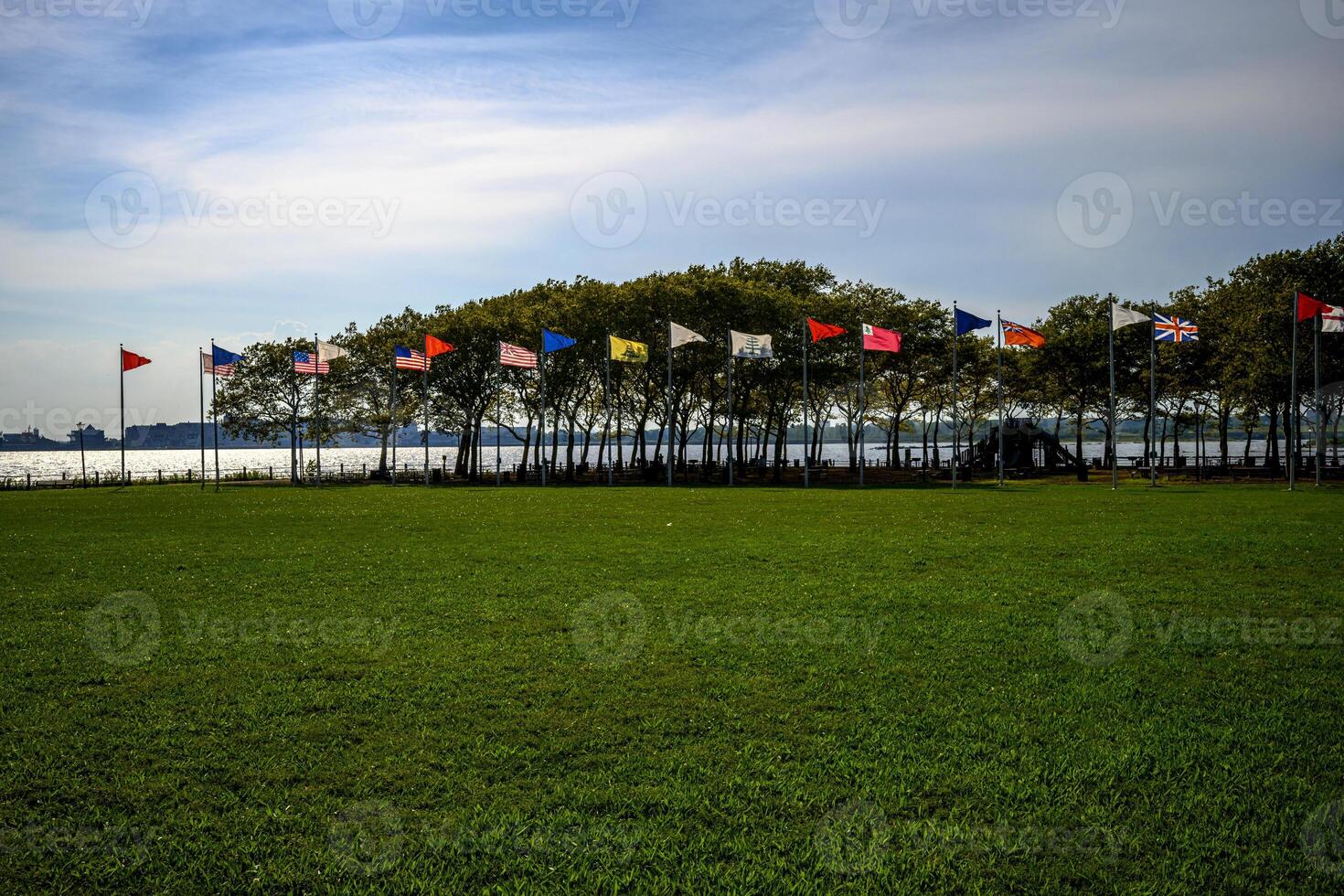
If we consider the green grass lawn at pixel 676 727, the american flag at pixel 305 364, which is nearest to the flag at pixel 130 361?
the american flag at pixel 305 364

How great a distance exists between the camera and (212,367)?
4666cm

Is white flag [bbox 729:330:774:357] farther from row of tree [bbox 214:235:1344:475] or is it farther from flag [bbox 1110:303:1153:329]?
flag [bbox 1110:303:1153:329]

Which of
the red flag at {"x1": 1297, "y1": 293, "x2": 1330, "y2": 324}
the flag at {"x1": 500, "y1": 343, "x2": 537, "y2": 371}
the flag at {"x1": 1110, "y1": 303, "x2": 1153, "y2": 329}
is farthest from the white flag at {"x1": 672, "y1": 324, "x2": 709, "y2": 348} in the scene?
the red flag at {"x1": 1297, "y1": 293, "x2": 1330, "y2": 324}

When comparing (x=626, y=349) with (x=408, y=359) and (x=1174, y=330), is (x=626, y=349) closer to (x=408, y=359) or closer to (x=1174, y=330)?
(x=408, y=359)

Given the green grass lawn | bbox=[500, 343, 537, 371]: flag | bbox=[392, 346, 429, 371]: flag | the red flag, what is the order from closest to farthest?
the green grass lawn
the red flag
bbox=[500, 343, 537, 371]: flag
bbox=[392, 346, 429, 371]: flag

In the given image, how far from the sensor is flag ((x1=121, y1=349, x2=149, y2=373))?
165 ft

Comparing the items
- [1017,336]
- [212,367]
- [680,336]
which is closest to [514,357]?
[680,336]

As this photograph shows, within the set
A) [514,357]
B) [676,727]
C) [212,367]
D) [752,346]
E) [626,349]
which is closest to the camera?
[676,727]

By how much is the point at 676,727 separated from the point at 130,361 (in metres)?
56.4

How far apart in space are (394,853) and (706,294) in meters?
44.7

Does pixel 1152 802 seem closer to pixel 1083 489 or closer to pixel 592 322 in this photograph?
pixel 1083 489

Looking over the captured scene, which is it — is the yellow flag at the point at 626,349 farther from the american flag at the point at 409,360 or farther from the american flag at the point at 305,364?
the american flag at the point at 305,364

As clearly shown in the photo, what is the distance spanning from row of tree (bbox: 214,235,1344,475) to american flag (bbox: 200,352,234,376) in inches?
361

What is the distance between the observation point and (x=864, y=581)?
12320 mm
